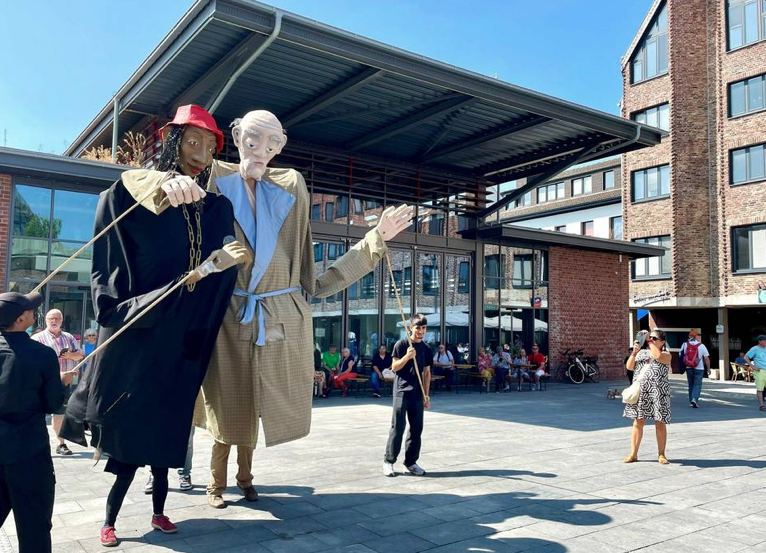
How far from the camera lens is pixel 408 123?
41.9 feet

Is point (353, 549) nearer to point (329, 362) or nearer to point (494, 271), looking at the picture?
point (329, 362)

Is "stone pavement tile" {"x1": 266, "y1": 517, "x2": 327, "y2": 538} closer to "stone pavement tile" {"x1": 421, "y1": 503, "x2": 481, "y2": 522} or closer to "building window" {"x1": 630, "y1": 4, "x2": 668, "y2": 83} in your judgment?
"stone pavement tile" {"x1": 421, "y1": 503, "x2": 481, "y2": 522}

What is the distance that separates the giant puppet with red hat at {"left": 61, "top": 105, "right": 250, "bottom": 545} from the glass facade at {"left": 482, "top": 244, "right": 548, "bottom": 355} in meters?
13.9

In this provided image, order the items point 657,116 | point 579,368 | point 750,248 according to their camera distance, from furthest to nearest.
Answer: point 657,116 < point 750,248 < point 579,368

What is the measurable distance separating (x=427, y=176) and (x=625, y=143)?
471 cm

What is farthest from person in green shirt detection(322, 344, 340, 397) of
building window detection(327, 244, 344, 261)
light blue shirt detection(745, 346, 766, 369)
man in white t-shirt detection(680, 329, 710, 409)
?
light blue shirt detection(745, 346, 766, 369)

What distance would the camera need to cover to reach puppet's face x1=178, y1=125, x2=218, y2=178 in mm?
3789

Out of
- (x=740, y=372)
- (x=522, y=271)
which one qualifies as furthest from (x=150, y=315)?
(x=740, y=372)

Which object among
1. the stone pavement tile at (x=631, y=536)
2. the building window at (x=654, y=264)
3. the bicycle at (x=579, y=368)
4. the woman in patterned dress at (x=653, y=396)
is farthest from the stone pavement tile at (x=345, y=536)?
the building window at (x=654, y=264)

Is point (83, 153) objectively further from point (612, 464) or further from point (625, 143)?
point (612, 464)

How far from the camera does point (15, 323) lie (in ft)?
10.4

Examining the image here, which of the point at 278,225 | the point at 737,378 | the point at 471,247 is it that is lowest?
the point at 737,378

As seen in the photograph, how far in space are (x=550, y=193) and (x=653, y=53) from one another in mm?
11857

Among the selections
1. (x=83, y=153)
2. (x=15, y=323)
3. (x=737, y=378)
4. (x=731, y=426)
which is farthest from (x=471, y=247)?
(x=15, y=323)
